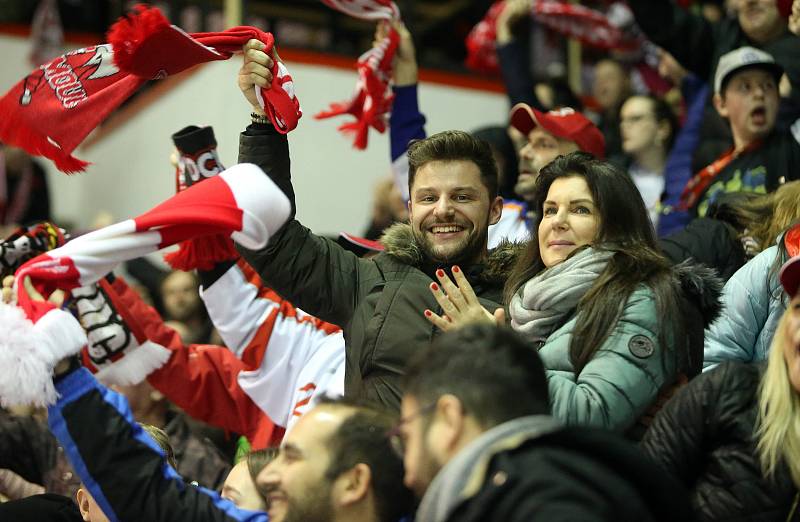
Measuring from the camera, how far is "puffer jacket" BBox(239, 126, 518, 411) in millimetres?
3121

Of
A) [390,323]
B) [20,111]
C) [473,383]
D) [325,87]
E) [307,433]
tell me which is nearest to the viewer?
[473,383]

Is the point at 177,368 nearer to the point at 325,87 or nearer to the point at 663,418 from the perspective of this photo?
the point at 663,418

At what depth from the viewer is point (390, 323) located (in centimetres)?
315

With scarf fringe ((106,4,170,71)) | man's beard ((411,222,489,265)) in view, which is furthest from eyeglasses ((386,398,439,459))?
scarf fringe ((106,4,170,71))

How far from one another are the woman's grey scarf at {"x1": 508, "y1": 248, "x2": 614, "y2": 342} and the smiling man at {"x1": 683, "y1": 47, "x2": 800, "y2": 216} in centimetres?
157

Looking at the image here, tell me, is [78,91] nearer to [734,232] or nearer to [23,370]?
[23,370]

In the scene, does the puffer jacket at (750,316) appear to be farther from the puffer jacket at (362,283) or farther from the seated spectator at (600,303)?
the puffer jacket at (362,283)

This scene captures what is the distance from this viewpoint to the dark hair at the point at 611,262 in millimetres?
2777

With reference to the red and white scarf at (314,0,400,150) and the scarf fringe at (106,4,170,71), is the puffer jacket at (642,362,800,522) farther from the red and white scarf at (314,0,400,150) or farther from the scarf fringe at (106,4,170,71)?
the red and white scarf at (314,0,400,150)

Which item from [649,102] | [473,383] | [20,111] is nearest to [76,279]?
[473,383]

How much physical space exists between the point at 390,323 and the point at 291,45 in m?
4.23

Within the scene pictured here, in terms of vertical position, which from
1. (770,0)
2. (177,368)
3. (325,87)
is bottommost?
(177,368)

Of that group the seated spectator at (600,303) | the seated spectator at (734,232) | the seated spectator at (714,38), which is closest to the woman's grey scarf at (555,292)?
the seated spectator at (600,303)

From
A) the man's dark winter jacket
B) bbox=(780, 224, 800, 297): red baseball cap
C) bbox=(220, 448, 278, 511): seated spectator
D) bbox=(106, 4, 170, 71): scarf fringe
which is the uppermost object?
bbox=(106, 4, 170, 71): scarf fringe
